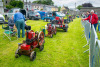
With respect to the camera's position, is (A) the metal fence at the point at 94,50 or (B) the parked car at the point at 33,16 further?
(B) the parked car at the point at 33,16

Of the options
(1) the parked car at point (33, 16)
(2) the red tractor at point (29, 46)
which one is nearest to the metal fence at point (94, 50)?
(2) the red tractor at point (29, 46)

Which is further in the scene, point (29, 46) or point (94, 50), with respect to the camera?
point (29, 46)

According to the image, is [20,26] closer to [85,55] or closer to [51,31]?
[51,31]

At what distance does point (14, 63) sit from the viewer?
412 cm

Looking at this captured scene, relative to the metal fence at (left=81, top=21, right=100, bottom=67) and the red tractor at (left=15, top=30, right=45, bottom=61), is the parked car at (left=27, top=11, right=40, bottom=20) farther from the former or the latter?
the metal fence at (left=81, top=21, right=100, bottom=67)

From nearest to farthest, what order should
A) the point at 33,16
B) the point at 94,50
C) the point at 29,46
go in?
the point at 94,50 < the point at 29,46 < the point at 33,16

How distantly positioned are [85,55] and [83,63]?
826mm

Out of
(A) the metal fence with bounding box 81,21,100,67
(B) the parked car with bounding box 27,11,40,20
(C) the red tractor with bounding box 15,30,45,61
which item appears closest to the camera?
(A) the metal fence with bounding box 81,21,100,67

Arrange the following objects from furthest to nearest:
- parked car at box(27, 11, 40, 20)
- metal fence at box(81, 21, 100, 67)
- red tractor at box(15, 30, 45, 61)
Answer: parked car at box(27, 11, 40, 20)
red tractor at box(15, 30, 45, 61)
metal fence at box(81, 21, 100, 67)

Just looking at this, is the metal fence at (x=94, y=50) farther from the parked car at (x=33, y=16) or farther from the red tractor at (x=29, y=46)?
the parked car at (x=33, y=16)

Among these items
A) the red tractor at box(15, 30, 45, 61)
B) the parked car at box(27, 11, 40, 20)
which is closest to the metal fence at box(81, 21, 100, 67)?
the red tractor at box(15, 30, 45, 61)

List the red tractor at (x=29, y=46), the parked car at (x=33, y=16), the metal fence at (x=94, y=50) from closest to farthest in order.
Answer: the metal fence at (x=94, y=50) → the red tractor at (x=29, y=46) → the parked car at (x=33, y=16)

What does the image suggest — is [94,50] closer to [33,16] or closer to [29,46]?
[29,46]

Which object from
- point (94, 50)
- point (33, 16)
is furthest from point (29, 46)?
point (33, 16)
